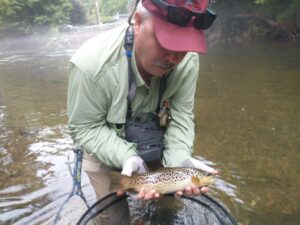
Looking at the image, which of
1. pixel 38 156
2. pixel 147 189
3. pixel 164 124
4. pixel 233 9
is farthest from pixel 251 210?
pixel 233 9

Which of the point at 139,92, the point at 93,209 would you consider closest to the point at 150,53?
the point at 139,92

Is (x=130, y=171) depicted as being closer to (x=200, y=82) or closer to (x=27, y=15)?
(x=200, y=82)

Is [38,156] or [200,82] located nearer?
[38,156]

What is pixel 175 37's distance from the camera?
1.95 m

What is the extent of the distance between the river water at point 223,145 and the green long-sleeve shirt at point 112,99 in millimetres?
1456

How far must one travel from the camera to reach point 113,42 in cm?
230

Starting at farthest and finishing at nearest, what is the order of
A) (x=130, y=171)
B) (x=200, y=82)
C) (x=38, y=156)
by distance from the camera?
(x=200, y=82) < (x=38, y=156) < (x=130, y=171)

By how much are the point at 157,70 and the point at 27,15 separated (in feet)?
135

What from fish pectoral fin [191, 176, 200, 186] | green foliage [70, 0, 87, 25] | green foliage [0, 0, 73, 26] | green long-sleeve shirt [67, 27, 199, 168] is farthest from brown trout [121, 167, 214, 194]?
green foliage [70, 0, 87, 25]

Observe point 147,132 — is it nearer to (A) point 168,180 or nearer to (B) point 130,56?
(A) point 168,180

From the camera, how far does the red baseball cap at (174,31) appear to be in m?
1.94

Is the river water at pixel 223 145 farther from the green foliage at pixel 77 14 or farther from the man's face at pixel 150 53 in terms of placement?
the green foliage at pixel 77 14

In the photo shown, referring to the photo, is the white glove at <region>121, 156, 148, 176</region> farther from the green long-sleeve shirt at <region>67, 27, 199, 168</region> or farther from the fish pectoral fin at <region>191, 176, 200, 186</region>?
the fish pectoral fin at <region>191, 176, 200, 186</region>

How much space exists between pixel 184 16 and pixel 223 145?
12.7 feet
